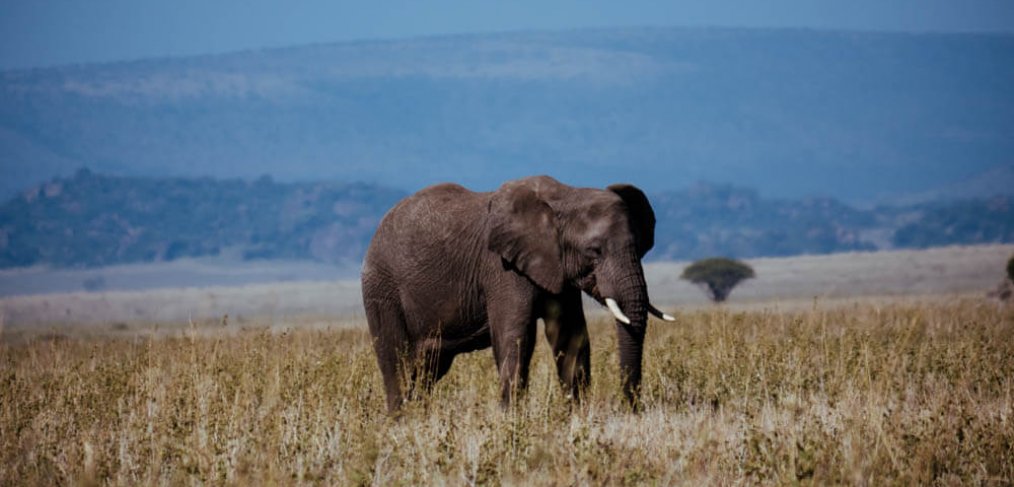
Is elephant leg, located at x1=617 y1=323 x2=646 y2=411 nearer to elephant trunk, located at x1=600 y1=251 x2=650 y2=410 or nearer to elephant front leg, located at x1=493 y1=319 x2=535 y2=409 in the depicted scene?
elephant trunk, located at x1=600 y1=251 x2=650 y2=410

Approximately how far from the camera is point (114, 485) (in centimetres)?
870

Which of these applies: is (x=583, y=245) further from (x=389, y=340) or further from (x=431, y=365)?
(x=389, y=340)

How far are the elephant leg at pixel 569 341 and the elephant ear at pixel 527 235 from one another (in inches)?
11.6

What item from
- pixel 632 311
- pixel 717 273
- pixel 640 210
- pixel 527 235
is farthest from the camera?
pixel 717 273

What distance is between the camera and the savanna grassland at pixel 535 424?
881 cm

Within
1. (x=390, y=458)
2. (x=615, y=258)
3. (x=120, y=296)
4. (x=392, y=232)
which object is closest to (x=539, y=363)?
(x=392, y=232)

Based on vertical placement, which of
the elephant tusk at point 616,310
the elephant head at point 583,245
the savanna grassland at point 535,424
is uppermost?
the elephant head at point 583,245

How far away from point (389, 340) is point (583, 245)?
231 centimetres

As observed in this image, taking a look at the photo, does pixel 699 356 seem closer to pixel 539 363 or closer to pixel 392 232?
pixel 539 363

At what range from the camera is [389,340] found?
12859mm

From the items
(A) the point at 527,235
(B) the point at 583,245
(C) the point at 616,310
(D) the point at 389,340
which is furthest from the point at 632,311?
(D) the point at 389,340

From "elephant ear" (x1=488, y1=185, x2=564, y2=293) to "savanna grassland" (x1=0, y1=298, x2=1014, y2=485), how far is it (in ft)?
2.98

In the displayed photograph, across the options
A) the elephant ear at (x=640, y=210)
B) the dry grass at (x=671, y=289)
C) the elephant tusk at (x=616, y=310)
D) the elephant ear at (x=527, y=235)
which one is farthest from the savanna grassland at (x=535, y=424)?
the dry grass at (x=671, y=289)

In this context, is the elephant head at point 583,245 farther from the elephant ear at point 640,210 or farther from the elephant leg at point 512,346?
the elephant leg at point 512,346
